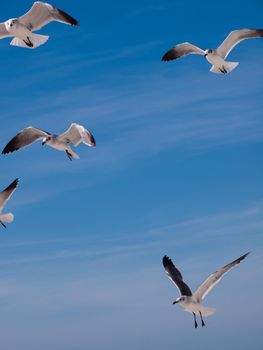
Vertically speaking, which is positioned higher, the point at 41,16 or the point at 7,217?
the point at 41,16

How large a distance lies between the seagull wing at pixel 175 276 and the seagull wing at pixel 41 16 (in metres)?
5.39

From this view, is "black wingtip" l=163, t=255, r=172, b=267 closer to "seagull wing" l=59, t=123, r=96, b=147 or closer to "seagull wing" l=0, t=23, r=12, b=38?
"seagull wing" l=59, t=123, r=96, b=147

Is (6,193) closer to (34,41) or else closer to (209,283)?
(34,41)

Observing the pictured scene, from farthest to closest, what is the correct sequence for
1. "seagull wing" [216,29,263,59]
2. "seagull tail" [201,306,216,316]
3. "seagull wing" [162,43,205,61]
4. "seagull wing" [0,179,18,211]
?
"seagull wing" [216,29,263,59] → "seagull wing" [162,43,205,61] → "seagull wing" [0,179,18,211] → "seagull tail" [201,306,216,316]

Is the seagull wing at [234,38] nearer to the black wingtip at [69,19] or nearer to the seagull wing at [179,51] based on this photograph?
the seagull wing at [179,51]

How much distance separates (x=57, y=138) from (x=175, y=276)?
4.08 m

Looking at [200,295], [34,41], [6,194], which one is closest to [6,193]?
[6,194]

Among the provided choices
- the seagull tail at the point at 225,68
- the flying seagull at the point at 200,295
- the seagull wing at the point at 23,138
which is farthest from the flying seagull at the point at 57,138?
the flying seagull at the point at 200,295

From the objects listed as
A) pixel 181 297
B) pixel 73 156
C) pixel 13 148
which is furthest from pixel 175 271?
pixel 13 148

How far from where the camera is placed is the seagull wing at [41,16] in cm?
1622

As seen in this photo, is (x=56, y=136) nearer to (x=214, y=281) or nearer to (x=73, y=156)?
(x=73, y=156)

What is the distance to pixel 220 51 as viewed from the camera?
18172 millimetres

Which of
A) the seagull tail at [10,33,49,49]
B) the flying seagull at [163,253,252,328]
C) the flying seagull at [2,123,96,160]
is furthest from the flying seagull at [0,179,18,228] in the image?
the flying seagull at [163,253,252,328]

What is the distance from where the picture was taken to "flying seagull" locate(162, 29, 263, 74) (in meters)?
17.8
